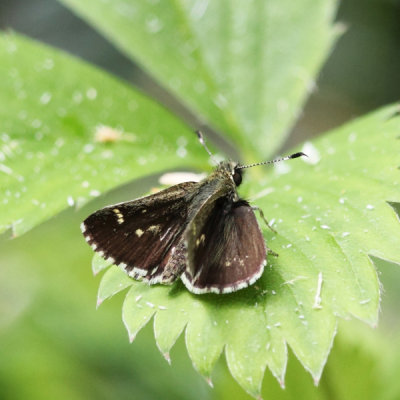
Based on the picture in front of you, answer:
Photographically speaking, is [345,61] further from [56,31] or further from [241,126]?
[241,126]

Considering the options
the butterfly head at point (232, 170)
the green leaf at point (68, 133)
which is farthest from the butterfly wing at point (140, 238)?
the green leaf at point (68, 133)

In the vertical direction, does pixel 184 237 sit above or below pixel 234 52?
below

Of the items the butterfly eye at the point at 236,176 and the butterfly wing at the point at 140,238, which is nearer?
the butterfly wing at the point at 140,238

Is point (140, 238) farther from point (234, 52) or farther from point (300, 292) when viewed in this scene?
point (234, 52)

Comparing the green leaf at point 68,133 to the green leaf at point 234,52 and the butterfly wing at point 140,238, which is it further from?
the butterfly wing at point 140,238

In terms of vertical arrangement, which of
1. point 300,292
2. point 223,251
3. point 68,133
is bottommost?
point 300,292

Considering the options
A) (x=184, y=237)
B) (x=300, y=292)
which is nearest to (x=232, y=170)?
(x=184, y=237)

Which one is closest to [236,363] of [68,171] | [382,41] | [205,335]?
[205,335]
